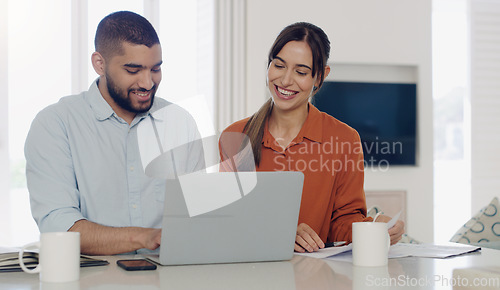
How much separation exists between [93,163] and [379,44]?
11.8 feet

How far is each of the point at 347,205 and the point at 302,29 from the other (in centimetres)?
63

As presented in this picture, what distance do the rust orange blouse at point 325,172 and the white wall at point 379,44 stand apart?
2.60 metres

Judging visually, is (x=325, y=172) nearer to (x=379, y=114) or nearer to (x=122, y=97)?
(x=122, y=97)

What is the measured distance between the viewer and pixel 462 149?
17.3 feet

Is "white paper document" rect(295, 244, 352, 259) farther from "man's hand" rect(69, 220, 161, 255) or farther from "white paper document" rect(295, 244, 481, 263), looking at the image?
"man's hand" rect(69, 220, 161, 255)

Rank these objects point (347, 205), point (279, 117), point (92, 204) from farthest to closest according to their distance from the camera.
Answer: point (279, 117)
point (347, 205)
point (92, 204)

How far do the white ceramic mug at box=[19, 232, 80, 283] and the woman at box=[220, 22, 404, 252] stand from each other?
92cm

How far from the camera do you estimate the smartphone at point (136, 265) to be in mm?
1258

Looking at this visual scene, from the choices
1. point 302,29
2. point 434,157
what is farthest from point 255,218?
point 434,157

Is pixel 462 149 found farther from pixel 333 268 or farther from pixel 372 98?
pixel 333 268

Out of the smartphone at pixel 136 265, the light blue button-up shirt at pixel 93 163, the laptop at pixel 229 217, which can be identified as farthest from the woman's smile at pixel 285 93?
the smartphone at pixel 136 265

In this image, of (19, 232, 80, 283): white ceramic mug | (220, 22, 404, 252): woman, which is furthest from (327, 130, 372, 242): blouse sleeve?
(19, 232, 80, 283): white ceramic mug

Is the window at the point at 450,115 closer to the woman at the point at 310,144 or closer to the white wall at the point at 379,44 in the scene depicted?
the white wall at the point at 379,44

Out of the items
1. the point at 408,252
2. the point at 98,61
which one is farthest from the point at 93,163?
the point at 408,252
